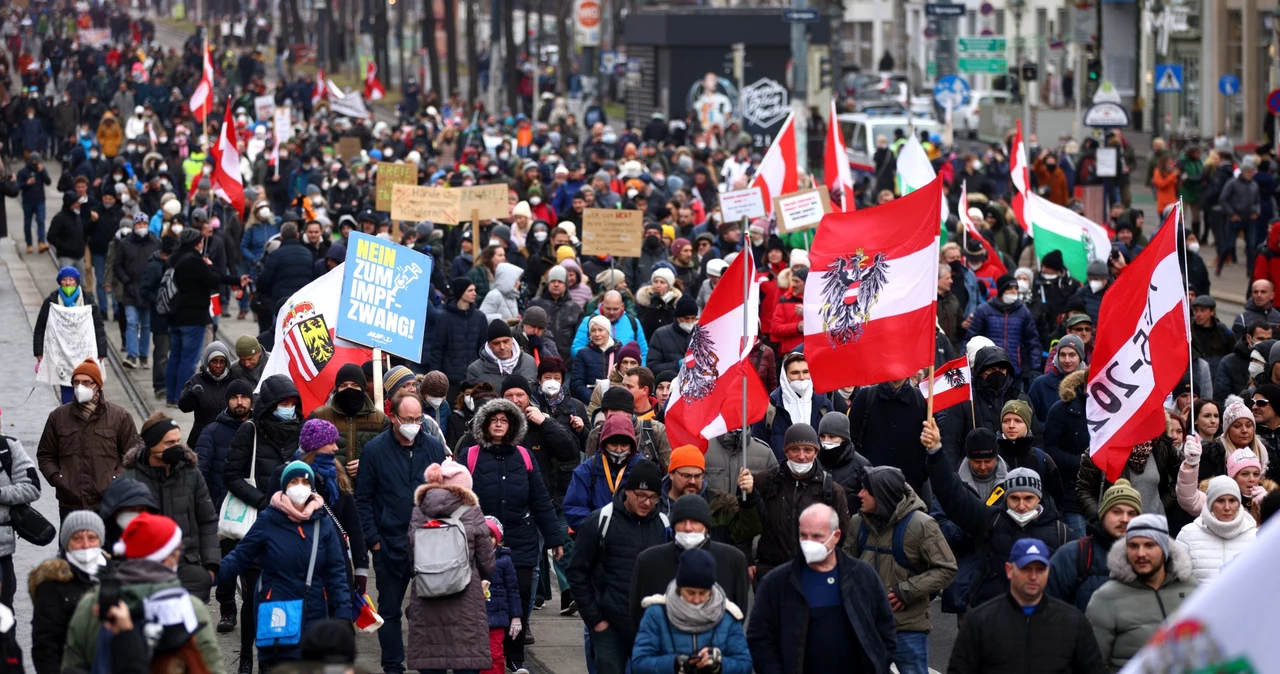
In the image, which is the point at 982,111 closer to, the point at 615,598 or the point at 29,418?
the point at 29,418

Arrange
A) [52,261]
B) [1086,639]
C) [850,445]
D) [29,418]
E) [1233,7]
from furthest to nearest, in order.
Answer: [1233,7] < [52,261] < [29,418] < [850,445] < [1086,639]

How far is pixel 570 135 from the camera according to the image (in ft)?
135

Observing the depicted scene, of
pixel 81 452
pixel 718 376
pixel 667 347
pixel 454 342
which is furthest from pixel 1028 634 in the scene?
pixel 454 342

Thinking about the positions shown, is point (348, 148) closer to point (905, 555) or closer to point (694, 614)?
point (905, 555)

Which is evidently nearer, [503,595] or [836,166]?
[503,595]

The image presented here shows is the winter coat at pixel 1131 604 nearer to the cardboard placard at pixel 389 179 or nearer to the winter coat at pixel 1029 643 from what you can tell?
the winter coat at pixel 1029 643

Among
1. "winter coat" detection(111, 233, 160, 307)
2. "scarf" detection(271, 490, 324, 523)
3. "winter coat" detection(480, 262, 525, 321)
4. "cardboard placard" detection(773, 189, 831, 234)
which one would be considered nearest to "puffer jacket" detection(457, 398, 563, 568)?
"scarf" detection(271, 490, 324, 523)

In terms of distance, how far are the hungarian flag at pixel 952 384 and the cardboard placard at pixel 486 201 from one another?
29.9ft

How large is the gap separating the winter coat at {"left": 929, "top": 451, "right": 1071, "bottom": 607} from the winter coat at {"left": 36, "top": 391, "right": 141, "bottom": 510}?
14.7ft

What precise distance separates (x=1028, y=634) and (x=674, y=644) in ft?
4.30

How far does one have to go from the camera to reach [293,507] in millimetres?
9312

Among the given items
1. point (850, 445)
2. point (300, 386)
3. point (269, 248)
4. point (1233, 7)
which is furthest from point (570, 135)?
point (850, 445)

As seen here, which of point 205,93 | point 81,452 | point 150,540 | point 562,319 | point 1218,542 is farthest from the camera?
point 205,93

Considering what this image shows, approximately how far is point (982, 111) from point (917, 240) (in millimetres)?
42228
